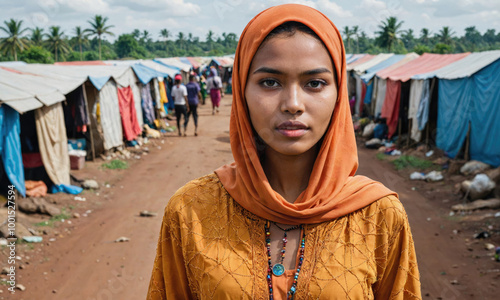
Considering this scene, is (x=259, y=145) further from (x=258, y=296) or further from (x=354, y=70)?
(x=354, y=70)

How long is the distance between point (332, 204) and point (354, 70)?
18.1m

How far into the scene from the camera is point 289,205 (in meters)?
1.35

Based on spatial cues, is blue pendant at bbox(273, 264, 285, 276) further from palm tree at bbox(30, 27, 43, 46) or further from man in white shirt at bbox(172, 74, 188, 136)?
palm tree at bbox(30, 27, 43, 46)

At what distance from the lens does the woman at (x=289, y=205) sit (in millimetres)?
1278

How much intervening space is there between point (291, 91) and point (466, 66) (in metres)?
10.0

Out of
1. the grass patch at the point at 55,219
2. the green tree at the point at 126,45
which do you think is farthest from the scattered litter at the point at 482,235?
the green tree at the point at 126,45

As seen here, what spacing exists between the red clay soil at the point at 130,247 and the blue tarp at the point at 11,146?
0.76 metres

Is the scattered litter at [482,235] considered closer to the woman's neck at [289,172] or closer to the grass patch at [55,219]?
the woman's neck at [289,172]

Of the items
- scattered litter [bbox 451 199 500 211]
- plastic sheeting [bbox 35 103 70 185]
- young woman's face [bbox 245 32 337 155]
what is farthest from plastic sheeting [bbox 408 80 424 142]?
young woman's face [bbox 245 32 337 155]

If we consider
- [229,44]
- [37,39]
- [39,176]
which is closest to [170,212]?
[39,176]

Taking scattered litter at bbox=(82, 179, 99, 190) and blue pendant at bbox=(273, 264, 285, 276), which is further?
scattered litter at bbox=(82, 179, 99, 190)

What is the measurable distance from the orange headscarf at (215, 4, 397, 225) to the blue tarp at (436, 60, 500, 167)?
318 inches

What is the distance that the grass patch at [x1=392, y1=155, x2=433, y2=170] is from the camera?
972 centimetres

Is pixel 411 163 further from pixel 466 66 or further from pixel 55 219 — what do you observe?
pixel 55 219
